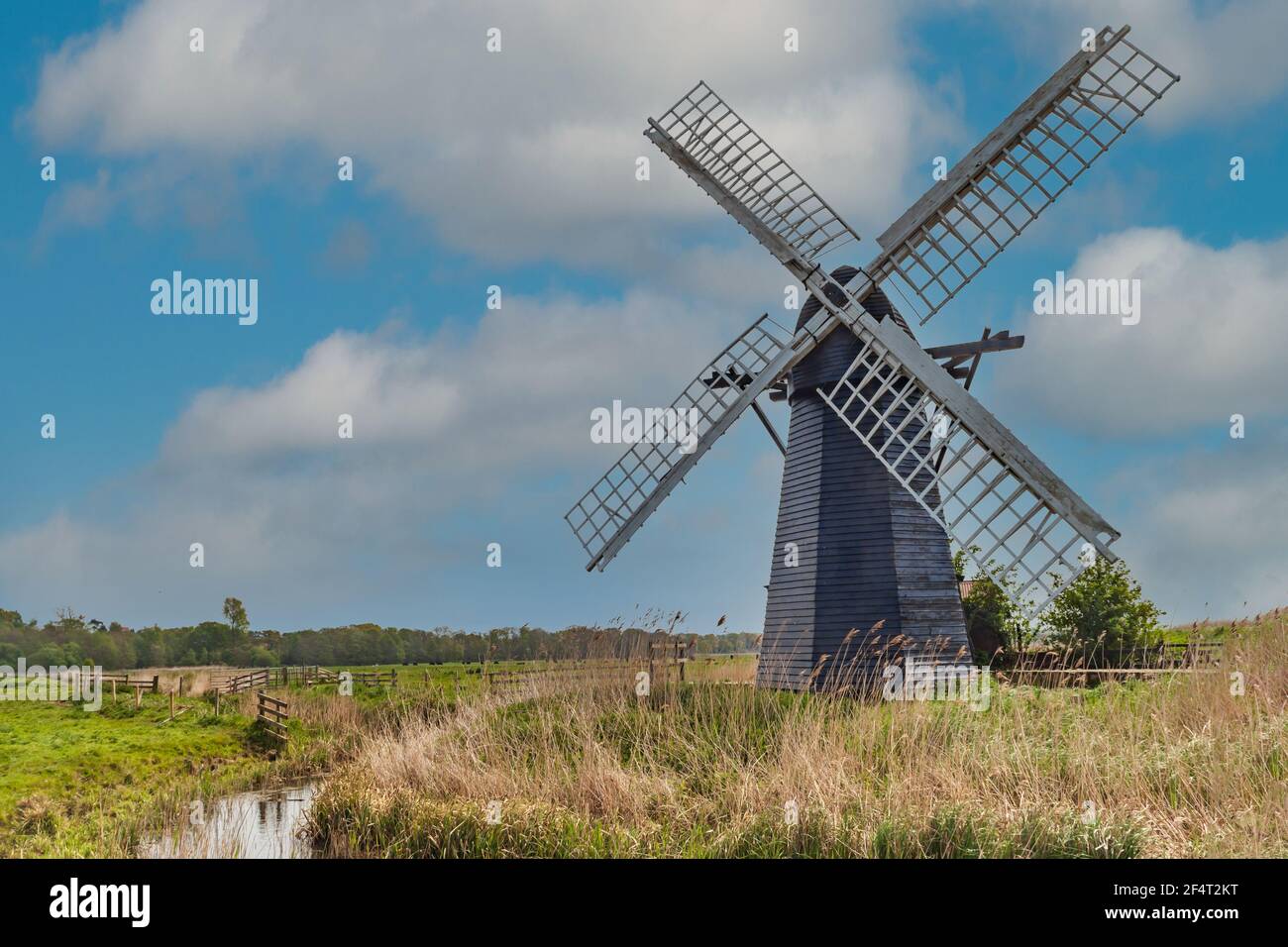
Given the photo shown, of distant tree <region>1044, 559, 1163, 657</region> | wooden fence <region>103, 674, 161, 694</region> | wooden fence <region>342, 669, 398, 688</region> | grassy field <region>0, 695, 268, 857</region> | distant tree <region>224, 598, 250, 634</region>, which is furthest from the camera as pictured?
distant tree <region>224, 598, 250, 634</region>

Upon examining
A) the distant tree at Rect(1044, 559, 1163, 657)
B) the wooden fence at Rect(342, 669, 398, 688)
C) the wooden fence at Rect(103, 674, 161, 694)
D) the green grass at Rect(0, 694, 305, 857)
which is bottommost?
the green grass at Rect(0, 694, 305, 857)

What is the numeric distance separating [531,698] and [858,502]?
5.36 m

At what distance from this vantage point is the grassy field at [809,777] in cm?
733

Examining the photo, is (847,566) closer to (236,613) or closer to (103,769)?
(103,769)

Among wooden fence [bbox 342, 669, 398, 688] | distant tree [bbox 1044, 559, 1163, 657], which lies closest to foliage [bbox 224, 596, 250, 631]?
wooden fence [bbox 342, 669, 398, 688]

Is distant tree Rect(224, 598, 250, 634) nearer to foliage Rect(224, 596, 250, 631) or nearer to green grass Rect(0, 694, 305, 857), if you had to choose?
foliage Rect(224, 596, 250, 631)

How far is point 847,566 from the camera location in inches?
558

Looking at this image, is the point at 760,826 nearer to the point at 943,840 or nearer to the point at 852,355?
the point at 943,840

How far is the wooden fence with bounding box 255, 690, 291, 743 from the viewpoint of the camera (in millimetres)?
25047

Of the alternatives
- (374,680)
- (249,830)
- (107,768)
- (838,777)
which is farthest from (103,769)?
(374,680)

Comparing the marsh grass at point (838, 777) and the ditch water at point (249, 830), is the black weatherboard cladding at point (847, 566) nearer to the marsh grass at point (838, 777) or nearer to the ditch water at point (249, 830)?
the marsh grass at point (838, 777)

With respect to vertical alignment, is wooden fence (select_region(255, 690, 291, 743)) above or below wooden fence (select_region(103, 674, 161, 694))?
below

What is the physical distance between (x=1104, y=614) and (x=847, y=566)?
883 centimetres

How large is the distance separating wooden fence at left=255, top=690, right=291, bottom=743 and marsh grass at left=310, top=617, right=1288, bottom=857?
12.9 meters
